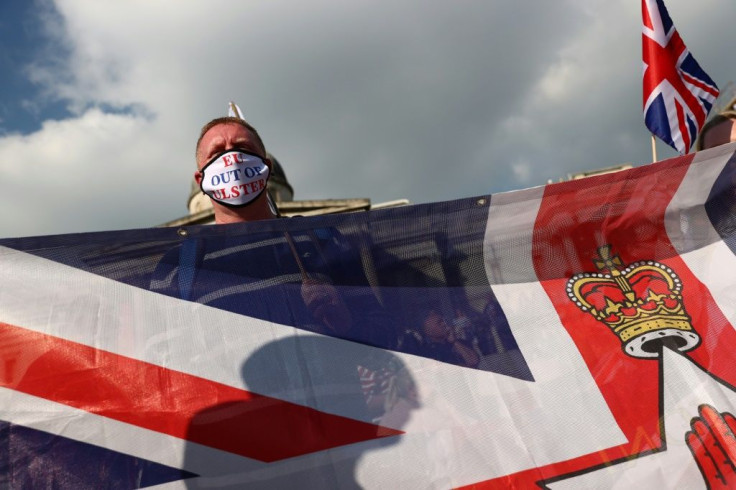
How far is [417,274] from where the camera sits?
281 centimetres

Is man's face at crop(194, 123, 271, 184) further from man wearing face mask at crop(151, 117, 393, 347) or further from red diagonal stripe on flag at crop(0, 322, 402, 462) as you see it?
red diagonal stripe on flag at crop(0, 322, 402, 462)

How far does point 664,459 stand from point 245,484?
1.60 metres

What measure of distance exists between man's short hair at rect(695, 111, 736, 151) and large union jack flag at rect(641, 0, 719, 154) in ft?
0.35

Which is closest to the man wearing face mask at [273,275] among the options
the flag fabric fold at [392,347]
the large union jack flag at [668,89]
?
the flag fabric fold at [392,347]

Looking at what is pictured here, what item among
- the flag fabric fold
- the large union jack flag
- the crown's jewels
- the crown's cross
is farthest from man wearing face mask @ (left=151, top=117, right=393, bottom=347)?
the large union jack flag

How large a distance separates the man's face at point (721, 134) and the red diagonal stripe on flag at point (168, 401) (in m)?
3.50

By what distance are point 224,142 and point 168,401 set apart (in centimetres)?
159

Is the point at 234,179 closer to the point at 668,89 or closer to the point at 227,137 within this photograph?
the point at 227,137

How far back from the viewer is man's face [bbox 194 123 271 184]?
3375mm

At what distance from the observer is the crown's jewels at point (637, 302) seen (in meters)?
2.62

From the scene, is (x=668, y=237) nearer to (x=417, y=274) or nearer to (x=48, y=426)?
(x=417, y=274)

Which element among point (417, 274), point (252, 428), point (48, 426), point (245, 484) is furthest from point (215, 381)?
point (417, 274)

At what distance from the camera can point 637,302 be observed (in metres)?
2.74

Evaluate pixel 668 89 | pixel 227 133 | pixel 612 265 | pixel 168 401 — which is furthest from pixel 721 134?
pixel 168 401
